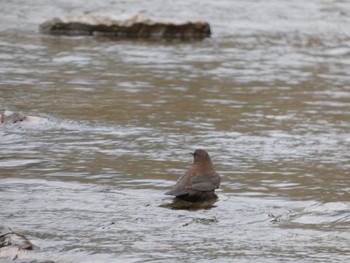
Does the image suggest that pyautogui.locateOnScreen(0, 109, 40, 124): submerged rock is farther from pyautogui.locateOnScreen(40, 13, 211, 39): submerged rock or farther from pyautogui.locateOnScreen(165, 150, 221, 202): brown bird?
pyautogui.locateOnScreen(40, 13, 211, 39): submerged rock

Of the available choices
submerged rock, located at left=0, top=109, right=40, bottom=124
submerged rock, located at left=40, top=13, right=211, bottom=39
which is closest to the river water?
submerged rock, located at left=0, top=109, right=40, bottom=124

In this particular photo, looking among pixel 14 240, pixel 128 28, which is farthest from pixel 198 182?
pixel 128 28

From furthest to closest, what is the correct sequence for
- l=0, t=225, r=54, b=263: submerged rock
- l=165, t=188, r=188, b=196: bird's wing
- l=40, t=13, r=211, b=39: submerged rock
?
l=40, t=13, r=211, b=39: submerged rock
l=165, t=188, r=188, b=196: bird's wing
l=0, t=225, r=54, b=263: submerged rock

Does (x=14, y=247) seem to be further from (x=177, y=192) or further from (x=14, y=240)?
(x=177, y=192)

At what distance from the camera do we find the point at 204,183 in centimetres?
666

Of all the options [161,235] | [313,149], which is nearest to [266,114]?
[313,149]

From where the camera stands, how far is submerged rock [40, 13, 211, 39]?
607 inches

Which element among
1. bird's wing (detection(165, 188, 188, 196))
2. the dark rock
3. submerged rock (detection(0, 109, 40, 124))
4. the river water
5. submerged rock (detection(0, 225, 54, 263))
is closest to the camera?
submerged rock (detection(0, 225, 54, 263))

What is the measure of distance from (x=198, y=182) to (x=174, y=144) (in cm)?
178

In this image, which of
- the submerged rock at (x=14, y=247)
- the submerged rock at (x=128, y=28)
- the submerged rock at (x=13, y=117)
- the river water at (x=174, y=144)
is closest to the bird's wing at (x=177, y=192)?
the river water at (x=174, y=144)

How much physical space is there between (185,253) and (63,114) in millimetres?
4213

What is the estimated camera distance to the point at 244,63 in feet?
43.2

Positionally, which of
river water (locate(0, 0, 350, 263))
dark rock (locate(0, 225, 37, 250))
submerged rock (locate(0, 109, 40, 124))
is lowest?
river water (locate(0, 0, 350, 263))

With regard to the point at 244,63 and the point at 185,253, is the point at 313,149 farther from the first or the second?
the point at 244,63
